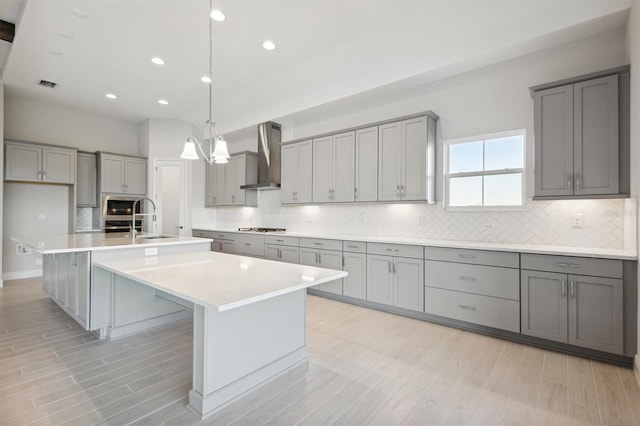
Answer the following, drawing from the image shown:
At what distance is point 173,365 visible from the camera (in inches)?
96.9

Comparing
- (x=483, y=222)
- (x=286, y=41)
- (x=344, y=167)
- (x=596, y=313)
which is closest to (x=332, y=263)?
(x=344, y=167)

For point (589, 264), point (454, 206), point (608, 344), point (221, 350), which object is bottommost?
point (608, 344)

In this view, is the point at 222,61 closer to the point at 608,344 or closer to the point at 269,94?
the point at 269,94

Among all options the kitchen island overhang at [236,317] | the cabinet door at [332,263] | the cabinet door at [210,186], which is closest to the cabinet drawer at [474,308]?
the cabinet door at [332,263]

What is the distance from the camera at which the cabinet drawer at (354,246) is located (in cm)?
406

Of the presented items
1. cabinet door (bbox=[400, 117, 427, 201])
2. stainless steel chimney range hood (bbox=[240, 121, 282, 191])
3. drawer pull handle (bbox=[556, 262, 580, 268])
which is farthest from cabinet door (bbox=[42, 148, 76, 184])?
drawer pull handle (bbox=[556, 262, 580, 268])

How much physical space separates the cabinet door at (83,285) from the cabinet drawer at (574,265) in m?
4.08

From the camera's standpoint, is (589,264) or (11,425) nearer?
(11,425)

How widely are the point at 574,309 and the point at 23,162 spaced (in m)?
7.83

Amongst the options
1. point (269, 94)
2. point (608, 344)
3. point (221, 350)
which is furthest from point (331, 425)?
point (269, 94)

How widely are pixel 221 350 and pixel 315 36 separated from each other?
137 inches

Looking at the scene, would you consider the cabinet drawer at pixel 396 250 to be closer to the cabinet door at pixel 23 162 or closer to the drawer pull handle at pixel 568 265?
the drawer pull handle at pixel 568 265

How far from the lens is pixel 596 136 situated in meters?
2.69

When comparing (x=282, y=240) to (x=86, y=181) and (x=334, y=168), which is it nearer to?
(x=334, y=168)
